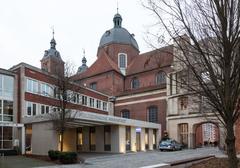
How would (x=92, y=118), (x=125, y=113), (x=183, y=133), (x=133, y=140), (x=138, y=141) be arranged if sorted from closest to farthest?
(x=92, y=118)
(x=133, y=140)
(x=138, y=141)
(x=183, y=133)
(x=125, y=113)

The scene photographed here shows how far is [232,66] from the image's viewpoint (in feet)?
27.0

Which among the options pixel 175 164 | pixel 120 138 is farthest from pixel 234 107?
pixel 120 138

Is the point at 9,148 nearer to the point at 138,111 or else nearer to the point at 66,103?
the point at 66,103

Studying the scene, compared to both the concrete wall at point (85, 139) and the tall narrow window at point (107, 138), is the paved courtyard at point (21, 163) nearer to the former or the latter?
the tall narrow window at point (107, 138)

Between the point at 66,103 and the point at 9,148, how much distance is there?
35.8ft

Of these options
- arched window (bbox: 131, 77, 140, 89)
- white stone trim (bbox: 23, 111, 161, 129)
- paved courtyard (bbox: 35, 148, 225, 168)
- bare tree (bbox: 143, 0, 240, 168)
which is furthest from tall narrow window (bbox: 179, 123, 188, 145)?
bare tree (bbox: 143, 0, 240, 168)

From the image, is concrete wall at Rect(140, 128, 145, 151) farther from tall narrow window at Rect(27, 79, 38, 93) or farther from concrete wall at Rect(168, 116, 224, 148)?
tall narrow window at Rect(27, 79, 38, 93)

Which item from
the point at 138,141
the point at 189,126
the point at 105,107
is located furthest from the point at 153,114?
the point at 138,141

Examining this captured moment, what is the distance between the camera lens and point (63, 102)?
1246 inches

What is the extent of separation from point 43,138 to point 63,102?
5.31 m

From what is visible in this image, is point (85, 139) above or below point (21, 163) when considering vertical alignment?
above

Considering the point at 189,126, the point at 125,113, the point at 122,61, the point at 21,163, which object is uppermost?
the point at 122,61

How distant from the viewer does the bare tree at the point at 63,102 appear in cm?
3127

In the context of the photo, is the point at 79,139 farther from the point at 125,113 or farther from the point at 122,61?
the point at 122,61
